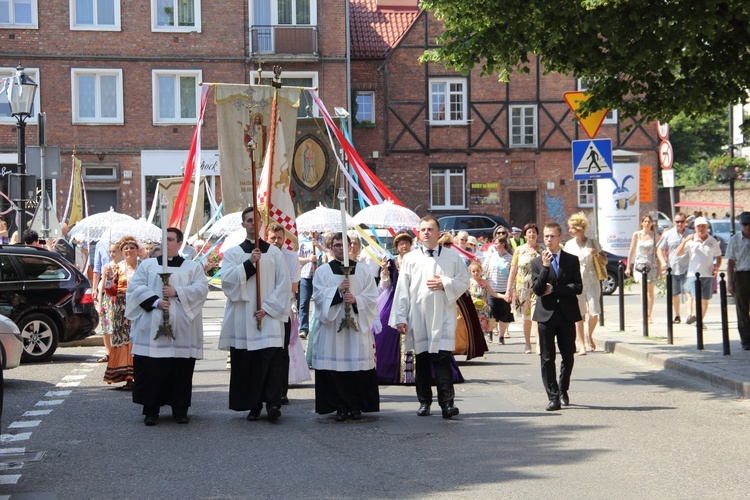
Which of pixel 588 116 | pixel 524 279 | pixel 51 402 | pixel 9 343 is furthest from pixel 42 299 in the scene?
pixel 588 116

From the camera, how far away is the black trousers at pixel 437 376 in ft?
35.9

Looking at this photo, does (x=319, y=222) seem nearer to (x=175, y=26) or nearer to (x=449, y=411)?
(x=449, y=411)

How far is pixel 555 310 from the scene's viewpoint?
11.5 m

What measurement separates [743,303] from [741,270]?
47 cm

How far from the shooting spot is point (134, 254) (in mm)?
13773

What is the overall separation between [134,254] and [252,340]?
3379 millimetres

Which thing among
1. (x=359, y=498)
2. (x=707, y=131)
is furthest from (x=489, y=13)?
(x=707, y=131)

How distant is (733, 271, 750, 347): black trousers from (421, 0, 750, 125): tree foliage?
97.8 inches

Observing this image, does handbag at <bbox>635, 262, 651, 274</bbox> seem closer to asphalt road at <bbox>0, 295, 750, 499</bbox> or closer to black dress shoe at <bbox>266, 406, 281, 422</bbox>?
asphalt road at <bbox>0, 295, 750, 499</bbox>

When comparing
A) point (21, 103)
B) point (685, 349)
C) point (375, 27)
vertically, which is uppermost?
point (375, 27)

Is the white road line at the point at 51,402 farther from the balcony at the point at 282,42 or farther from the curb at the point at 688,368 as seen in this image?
the balcony at the point at 282,42

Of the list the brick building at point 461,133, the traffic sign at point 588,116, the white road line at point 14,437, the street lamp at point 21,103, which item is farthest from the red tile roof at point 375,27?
the white road line at point 14,437

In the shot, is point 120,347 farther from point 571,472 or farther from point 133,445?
point 571,472

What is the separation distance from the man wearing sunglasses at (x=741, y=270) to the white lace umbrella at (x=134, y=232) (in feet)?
34.3
